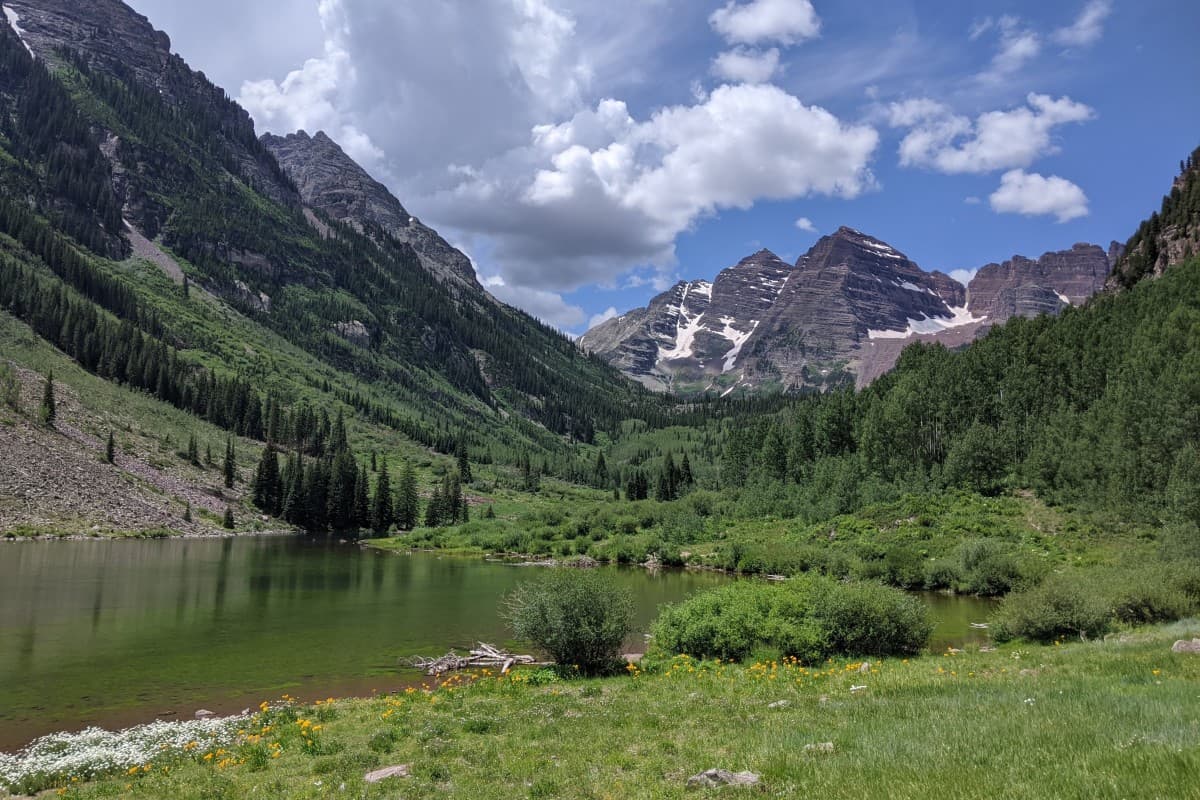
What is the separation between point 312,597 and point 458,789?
43.4 m

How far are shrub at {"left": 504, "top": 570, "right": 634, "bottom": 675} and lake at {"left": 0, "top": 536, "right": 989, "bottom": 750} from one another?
22.5ft

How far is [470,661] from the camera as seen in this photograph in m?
30.9

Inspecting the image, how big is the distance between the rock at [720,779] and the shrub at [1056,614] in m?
25.0

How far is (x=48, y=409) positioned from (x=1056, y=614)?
126 m

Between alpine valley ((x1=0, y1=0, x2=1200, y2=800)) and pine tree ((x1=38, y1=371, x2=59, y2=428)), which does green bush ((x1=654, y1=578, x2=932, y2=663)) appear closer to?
alpine valley ((x1=0, y1=0, x2=1200, y2=800))

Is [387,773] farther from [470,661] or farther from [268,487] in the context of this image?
[268,487]

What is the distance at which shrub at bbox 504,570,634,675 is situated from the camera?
25.6m

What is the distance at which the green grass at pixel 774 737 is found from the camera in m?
8.59

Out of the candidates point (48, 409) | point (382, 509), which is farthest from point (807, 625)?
point (48, 409)

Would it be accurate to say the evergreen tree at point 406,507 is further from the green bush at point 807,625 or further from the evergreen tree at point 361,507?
the green bush at point 807,625

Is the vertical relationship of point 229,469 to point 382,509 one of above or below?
above

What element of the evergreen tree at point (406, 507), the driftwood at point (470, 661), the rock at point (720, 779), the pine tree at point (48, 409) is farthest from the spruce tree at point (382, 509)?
the rock at point (720, 779)

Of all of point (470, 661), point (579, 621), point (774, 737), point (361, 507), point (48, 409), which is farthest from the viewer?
point (361, 507)

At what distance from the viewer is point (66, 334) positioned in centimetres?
14588
